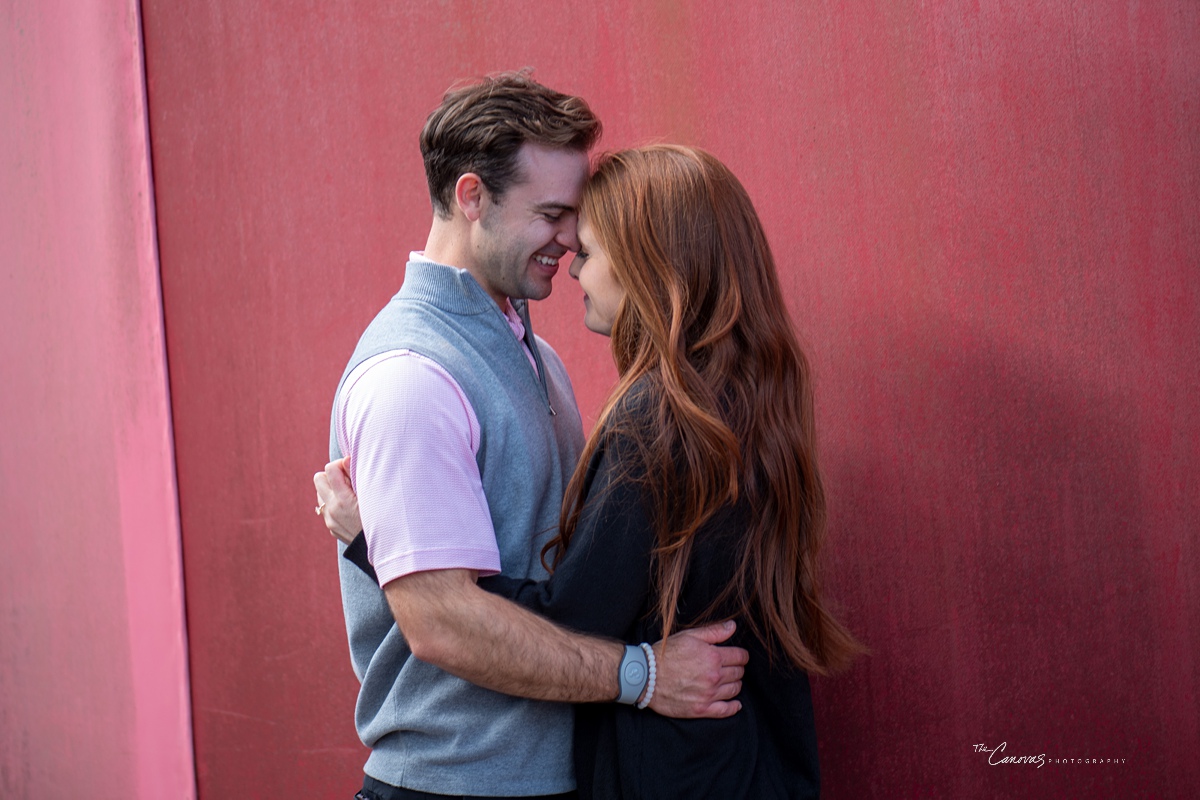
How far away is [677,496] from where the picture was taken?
4.87 ft

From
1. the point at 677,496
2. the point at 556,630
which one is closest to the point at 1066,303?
the point at 677,496

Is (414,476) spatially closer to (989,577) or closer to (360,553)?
(360,553)

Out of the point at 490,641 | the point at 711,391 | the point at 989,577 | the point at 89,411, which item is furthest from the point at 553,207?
the point at 89,411

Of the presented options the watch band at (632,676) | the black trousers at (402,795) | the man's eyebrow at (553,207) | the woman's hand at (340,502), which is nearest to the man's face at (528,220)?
the man's eyebrow at (553,207)

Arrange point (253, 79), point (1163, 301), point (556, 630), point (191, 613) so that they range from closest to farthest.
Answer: point (556, 630) → point (1163, 301) → point (253, 79) → point (191, 613)

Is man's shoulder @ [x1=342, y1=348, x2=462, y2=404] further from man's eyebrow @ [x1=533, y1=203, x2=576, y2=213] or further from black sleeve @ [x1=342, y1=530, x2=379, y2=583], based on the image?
man's eyebrow @ [x1=533, y1=203, x2=576, y2=213]

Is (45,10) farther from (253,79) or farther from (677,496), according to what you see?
(677,496)

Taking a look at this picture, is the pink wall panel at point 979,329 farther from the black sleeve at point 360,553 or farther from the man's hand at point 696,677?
the black sleeve at point 360,553

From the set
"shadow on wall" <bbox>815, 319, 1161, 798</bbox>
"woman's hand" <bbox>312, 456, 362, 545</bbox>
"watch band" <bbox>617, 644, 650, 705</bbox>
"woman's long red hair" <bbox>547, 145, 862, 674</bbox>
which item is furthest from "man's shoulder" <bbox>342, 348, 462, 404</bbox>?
"shadow on wall" <bbox>815, 319, 1161, 798</bbox>

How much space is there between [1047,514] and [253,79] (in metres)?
2.35

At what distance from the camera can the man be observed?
1.40m

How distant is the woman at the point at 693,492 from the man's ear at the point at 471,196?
195 millimetres

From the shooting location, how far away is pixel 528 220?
175cm

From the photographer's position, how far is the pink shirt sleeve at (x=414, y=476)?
1.39 m
